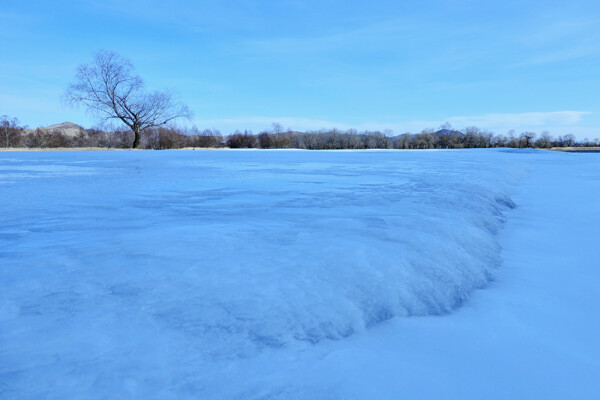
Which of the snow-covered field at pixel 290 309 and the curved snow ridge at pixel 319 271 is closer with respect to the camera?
the snow-covered field at pixel 290 309

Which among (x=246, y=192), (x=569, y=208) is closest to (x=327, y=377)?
(x=246, y=192)

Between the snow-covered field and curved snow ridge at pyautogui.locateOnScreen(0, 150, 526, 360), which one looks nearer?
the snow-covered field

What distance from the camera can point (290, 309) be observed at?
1.68 metres

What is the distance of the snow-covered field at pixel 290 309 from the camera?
1.32 meters

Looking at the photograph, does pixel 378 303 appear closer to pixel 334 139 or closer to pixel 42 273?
pixel 42 273

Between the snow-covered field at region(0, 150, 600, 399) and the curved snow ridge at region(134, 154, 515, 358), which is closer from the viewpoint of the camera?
the snow-covered field at region(0, 150, 600, 399)

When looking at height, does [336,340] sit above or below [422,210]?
below

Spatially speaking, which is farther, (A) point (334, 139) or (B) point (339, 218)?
(A) point (334, 139)

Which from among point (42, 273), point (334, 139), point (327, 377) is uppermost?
point (334, 139)

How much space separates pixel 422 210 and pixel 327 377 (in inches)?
107

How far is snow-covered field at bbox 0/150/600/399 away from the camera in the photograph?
1316 mm

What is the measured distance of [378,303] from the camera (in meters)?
1.88

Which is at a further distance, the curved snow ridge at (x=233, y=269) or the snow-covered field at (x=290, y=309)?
the curved snow ridge at (x=233, y=269)

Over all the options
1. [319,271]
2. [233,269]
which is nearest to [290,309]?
[319,271]
